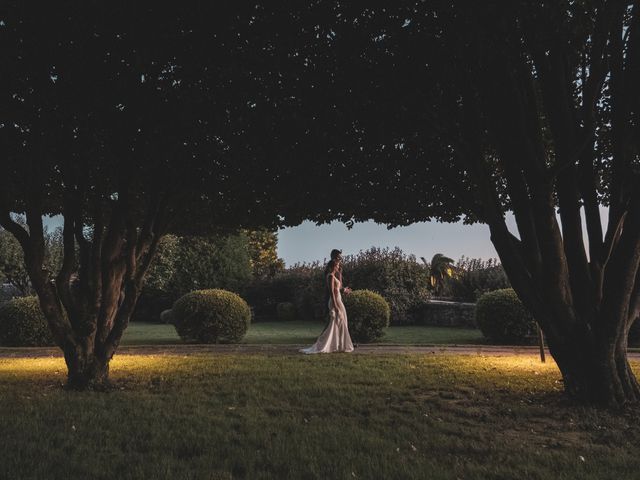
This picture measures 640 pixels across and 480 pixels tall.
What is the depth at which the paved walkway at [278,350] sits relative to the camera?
11.5 meters

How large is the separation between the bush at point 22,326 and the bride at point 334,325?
732 centimetres

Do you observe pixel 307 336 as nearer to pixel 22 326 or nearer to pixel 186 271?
pixel 22 326

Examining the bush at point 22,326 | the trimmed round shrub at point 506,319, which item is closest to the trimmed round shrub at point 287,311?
the trimmed round shrub at point 506,319

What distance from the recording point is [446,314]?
2102 centimetres

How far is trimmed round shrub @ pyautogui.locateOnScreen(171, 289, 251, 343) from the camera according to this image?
13.8 meters

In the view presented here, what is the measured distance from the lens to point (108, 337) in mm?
7141

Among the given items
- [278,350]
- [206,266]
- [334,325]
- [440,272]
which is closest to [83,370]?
[278,350]

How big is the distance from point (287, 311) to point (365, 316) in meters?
11.3

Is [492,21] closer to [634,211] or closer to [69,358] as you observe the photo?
[634,211]

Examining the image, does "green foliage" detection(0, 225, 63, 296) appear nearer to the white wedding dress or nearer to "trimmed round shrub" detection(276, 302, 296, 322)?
"trimmed round shrub" detection(276, 302, 296, 322)

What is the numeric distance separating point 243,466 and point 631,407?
14.7 feet

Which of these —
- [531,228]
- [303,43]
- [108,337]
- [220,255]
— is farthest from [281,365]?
[220,255]

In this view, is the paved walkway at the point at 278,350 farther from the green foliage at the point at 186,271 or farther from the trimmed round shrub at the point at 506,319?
the green foliage at the point at 186,271

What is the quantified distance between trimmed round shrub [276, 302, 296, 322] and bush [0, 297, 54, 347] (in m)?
12.8
